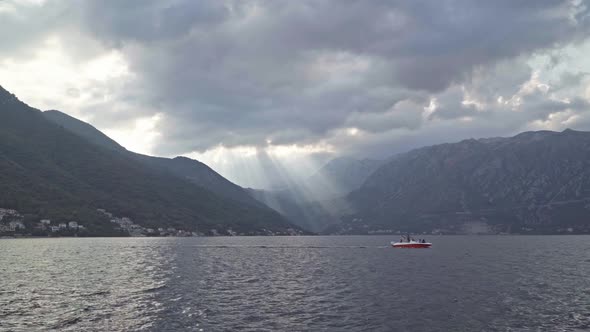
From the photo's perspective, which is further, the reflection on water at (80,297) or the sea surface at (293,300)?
the reflection on water at (80,297)

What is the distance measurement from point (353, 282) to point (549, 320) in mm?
40402

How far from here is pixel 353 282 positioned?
86.7 meters

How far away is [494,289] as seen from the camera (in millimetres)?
76750

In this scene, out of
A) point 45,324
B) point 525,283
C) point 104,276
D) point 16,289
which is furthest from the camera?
point 104,276

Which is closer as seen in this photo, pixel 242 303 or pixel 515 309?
pixel 515 309

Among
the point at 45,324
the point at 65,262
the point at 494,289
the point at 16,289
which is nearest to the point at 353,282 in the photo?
the point at 494,289

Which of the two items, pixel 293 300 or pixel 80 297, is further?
pixel 80 297

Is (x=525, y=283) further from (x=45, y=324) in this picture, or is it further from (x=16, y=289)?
(x=16, y=289)

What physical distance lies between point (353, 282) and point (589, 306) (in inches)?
1611

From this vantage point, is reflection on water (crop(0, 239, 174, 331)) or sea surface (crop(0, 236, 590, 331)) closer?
sea surface (crop(0, 236, 590, 331))

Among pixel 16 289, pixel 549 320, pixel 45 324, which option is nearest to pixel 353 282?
pixel 549 320

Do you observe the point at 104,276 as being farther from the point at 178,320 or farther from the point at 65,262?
the point at 178,320

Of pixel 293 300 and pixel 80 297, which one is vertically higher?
pixel 293 300

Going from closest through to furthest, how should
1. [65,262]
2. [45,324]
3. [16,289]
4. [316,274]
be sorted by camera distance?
[45,324] → [16,289] → [316,274] → [65,262]
